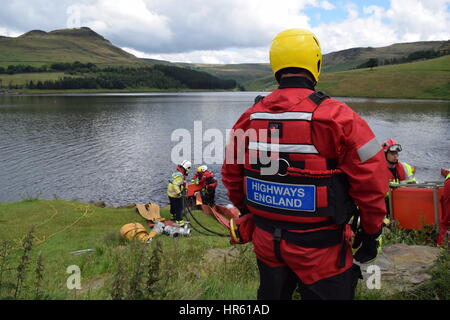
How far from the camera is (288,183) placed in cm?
Result: 252

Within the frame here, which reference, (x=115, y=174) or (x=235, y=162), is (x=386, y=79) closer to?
(x=115, y=174)

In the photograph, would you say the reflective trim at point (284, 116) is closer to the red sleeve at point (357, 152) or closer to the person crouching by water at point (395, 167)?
the red sleeve at point (357, 152)

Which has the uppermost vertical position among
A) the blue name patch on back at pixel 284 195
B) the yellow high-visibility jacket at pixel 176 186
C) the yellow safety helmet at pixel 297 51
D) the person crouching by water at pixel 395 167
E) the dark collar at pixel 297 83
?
the yellow safety helmet at pixel 297 51

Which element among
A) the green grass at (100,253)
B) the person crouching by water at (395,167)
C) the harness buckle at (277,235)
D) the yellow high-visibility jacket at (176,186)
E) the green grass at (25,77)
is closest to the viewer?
the harness buckle at (277,235)

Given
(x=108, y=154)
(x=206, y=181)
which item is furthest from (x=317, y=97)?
(x=108, y=154)

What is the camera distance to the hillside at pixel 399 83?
3499 inches

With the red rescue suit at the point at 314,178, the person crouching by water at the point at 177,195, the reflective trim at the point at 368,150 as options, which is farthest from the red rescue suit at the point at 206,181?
the reflective trim at the point at 368,150

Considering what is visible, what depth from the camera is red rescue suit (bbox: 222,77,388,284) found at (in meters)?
2.30

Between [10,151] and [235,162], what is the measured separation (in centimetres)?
3172

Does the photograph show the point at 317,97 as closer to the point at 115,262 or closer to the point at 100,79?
the point at 115,262

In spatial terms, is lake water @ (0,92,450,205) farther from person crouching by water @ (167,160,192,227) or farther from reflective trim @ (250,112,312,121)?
reflective trim @ (250,112,312,121)
